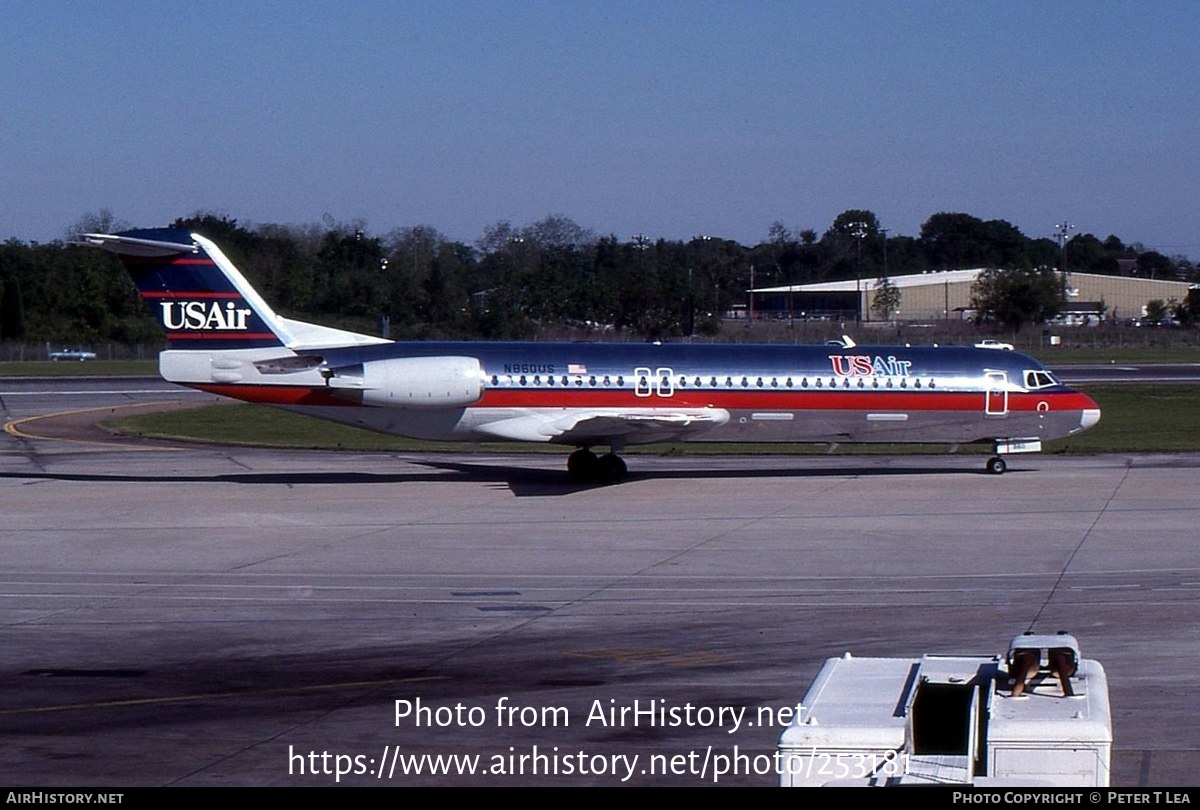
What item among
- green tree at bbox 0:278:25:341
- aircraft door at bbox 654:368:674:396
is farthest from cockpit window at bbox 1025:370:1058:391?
green tree at bbox 0:278:25:341

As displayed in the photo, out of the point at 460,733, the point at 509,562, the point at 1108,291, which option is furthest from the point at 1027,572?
the point at 1108,291

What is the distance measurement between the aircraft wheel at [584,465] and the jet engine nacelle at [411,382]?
301 cm

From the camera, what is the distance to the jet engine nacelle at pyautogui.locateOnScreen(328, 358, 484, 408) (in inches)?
1123

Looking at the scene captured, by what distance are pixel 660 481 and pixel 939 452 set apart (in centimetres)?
1032

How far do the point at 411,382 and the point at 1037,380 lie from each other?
14.5 m

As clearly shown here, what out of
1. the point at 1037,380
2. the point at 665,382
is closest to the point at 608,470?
the point at 665,382

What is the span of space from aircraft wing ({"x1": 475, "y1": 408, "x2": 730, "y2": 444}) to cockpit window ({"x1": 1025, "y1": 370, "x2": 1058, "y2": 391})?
739 centimetres

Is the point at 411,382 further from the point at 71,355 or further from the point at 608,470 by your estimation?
the point at 71,355

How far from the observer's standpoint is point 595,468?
30.6m

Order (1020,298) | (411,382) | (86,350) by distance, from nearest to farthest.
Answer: (411,382)
(86,350)
(1020,298)

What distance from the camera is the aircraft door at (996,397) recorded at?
30953 mm

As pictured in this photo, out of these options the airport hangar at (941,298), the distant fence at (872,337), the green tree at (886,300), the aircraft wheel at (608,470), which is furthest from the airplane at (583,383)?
the airport hangar at (941,298)

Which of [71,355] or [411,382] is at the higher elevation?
[411,382]

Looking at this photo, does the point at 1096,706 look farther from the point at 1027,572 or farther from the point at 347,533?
the point at 347,533
